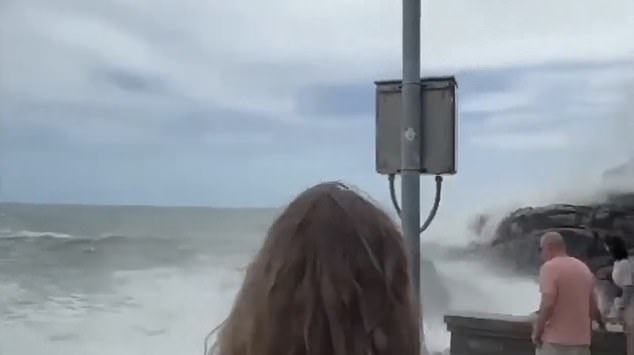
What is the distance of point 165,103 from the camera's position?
689cm

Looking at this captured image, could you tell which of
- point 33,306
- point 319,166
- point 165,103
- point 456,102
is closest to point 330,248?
point 456,102

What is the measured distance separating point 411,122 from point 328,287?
1334mm

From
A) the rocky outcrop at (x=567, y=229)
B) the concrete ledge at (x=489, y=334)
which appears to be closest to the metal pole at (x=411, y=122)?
the concrete ledge at (x=489, y=334)

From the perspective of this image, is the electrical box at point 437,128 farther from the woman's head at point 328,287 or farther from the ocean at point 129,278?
the ocean at point 129,278

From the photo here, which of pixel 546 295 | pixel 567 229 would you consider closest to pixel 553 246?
pixel 546 295

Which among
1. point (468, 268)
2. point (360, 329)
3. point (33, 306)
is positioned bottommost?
point (33, 306)

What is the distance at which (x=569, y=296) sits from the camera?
121 inches

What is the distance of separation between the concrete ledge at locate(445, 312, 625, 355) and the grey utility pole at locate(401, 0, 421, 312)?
6.07 feet

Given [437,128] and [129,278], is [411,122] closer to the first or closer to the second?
[437,128]

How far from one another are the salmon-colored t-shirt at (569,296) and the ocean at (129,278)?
1440mm

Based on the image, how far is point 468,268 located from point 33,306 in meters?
3.58

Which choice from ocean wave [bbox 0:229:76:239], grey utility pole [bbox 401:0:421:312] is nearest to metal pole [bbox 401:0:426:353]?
grey utility pole [bbox 401:0:421:312]

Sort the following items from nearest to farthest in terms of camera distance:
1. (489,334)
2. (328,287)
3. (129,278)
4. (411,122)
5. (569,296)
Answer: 1. (328,287)
2. (411,122)
3. (569,296)
4. (489,334)
5. (129,278)

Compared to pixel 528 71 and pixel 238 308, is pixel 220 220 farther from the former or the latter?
pixel 238 308
